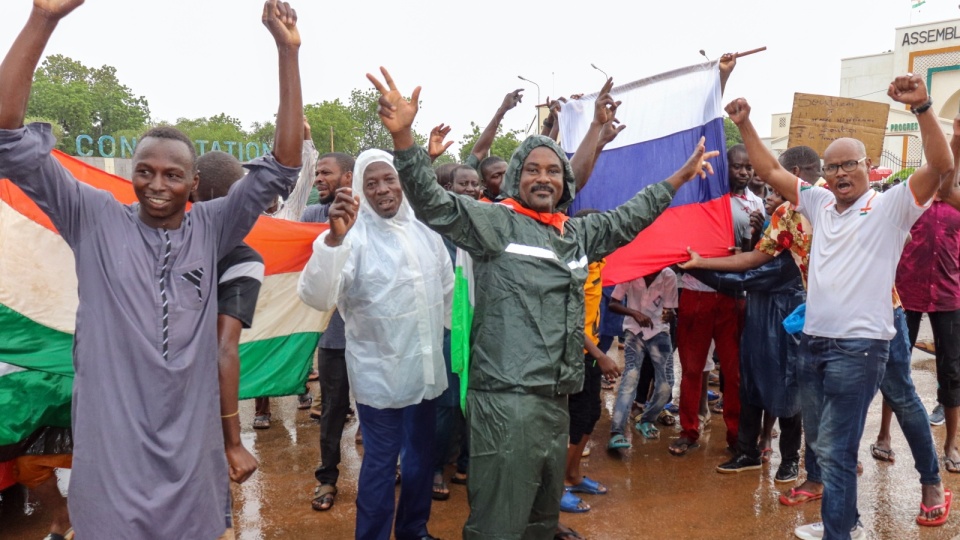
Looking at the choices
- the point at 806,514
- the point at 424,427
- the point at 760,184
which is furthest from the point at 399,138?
the point at 760,184

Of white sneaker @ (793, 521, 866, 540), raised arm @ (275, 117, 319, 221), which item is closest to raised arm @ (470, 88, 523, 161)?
raised arm @ (275, 117, 319, 221)

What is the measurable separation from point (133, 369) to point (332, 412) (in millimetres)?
2211

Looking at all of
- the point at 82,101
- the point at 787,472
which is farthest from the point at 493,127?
the point at 82,101

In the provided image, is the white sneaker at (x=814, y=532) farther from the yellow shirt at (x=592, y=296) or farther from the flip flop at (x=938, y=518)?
the yellow shirt at (x=592, y=296)

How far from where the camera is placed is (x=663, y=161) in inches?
199

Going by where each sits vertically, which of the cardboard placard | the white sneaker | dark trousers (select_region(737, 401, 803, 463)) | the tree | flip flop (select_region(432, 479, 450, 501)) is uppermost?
the tree

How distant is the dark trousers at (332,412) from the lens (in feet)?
13.9

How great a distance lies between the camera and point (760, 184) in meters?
5.58

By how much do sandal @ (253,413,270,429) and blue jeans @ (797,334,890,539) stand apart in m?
4.13

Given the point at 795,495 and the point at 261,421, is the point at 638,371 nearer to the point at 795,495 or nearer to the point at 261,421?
the point at 795,495

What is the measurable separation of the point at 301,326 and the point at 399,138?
6.34ft

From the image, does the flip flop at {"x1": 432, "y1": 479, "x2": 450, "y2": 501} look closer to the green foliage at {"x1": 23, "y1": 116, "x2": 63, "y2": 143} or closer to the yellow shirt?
the yellow shirt

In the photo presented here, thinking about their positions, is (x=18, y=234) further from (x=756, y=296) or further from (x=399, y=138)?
(x=756, y=296)

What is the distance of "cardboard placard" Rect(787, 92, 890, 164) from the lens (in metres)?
6.40
